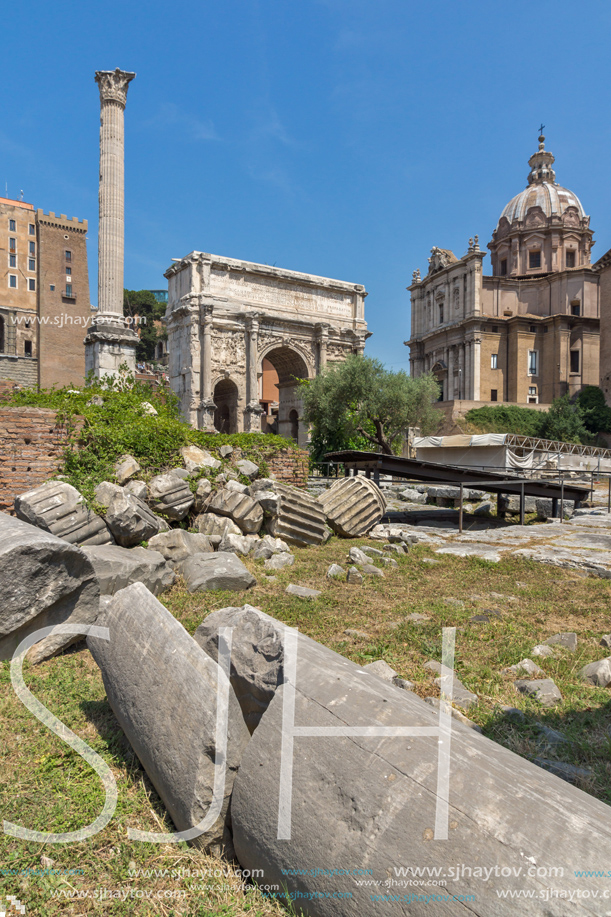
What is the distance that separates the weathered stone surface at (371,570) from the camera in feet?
21.0

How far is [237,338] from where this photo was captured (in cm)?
2769

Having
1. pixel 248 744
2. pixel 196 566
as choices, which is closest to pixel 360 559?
pixel 196 566

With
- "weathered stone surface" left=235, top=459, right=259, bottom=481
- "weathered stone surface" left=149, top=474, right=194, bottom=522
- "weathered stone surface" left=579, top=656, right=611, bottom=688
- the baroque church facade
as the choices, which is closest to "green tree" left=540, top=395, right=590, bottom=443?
the baroque church facade

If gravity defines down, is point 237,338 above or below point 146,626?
above

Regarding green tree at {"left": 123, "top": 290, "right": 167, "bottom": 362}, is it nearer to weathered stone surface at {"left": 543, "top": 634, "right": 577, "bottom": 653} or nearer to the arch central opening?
the arch central opening

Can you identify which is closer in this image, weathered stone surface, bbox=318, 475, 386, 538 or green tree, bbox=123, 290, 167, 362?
weathered stone surface, bbox=318, 475, 386, 538

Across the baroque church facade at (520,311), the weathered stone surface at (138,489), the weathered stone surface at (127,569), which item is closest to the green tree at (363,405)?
the weathered stone surface at (138,489)

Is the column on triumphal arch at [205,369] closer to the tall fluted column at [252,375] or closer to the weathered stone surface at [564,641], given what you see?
the tall fluted column at [252,375]

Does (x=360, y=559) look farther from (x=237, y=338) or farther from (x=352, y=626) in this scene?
(x=237, y=338)

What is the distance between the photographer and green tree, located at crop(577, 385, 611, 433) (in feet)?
124

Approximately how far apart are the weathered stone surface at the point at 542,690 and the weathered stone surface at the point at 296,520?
496cm

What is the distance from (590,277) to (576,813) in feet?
165

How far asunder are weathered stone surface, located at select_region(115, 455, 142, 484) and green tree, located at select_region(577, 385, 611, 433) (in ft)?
123

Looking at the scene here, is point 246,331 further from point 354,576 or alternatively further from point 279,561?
point 354,576
